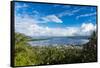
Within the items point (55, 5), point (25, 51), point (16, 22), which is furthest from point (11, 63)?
point (55, 5)

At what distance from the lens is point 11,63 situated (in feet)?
8.14

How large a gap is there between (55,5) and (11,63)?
841 millimetres

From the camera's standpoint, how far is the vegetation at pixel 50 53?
99.2 inches

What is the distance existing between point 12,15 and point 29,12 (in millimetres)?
202

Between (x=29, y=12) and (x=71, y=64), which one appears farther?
(x=71, y=64)

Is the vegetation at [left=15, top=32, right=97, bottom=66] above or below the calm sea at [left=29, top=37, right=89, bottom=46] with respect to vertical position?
below

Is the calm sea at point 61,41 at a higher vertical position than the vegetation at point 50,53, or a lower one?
higher

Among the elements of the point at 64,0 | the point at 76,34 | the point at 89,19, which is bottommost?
the point at 76,34

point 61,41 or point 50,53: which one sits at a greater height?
point 61,41

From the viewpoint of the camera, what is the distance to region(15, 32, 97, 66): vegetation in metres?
2.52

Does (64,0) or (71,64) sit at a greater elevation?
(64,0)

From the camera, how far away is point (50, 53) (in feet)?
8.73

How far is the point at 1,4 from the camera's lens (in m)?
2.46

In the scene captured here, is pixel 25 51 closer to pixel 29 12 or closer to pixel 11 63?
pixel 11 63
